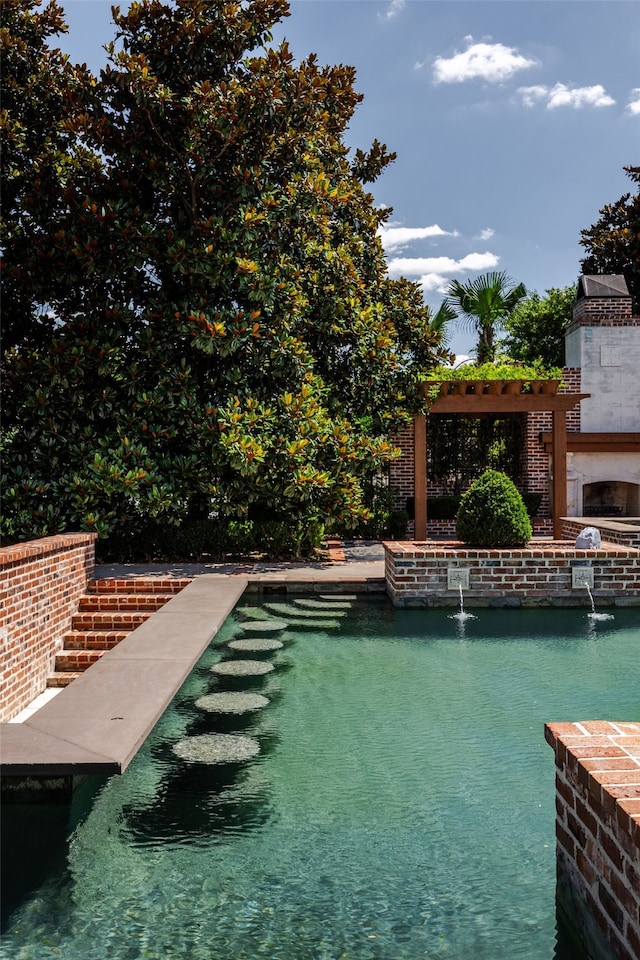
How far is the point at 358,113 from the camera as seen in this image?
15.1m

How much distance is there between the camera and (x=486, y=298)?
2067cm

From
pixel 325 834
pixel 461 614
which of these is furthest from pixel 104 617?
pixel 325 834

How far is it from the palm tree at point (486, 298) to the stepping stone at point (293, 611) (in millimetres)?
14609

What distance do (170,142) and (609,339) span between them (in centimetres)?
1264

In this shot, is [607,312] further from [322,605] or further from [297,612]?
[297,612]

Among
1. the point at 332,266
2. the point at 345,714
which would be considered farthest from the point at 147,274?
the point at 345,714

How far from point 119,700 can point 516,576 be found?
5.52 meters

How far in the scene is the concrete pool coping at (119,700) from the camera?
2.99 metres

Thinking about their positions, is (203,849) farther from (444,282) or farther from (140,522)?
(444,282)

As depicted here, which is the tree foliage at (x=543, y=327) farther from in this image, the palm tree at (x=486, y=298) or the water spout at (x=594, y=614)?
the water spout at (x=594, y=614)

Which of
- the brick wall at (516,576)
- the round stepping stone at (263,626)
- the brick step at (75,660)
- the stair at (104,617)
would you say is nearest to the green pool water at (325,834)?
the round stepping stone at (263,626)

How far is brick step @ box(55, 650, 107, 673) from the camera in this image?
280 inches

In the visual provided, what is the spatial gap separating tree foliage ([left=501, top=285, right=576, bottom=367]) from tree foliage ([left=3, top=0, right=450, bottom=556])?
65.4 feet

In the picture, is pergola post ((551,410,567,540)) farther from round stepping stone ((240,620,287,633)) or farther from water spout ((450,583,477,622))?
round stepping stone ((240,620,287,633))
